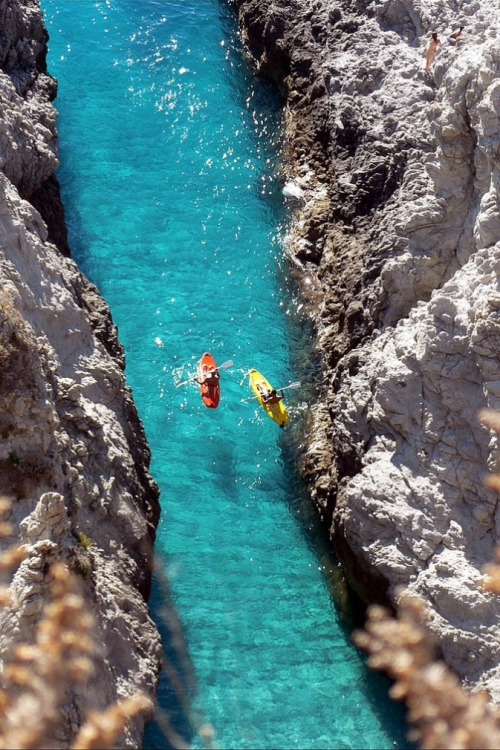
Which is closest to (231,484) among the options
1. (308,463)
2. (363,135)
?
(308,463)

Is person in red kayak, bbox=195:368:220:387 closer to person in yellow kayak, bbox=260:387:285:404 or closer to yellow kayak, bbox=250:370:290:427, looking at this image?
yellow kayak, bbox=250:370:290:427

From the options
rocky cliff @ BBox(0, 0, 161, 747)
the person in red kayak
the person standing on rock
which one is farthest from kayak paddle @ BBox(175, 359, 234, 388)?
the person standing on rock

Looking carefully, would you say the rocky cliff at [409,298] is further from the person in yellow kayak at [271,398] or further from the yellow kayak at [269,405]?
the person in yellow kayak at [271,398]

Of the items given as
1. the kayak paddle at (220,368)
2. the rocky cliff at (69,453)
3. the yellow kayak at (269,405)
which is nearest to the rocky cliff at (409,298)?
the yellow kayak at (269,405)

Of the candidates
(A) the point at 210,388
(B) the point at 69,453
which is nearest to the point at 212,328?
(A) the point at 210,388

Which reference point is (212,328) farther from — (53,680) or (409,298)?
(53,680)

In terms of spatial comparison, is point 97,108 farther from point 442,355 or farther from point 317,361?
point 442,355
